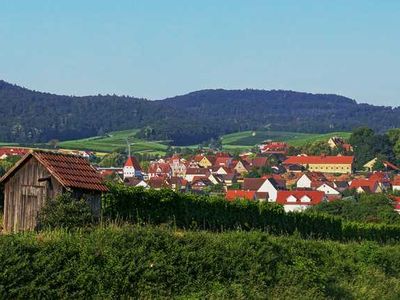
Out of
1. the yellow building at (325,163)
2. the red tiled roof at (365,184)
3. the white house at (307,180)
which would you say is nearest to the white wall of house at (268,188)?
the red tiled roof at (365,184)

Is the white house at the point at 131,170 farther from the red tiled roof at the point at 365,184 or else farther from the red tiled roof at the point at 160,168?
the red tiled roof at the point at 365,184

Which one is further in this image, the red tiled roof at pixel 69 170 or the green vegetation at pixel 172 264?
the red tiled roof at pixel 69 170

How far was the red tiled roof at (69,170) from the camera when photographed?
20219mm

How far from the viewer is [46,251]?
12.8m

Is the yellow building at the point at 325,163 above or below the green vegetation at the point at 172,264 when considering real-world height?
below

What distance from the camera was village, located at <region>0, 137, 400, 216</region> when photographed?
127 metres

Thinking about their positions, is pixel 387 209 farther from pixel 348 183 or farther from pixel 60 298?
pixel 348 183

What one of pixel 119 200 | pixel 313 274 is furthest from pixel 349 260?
pixel 119 200

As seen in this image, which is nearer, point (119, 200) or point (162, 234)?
point (162, 234)

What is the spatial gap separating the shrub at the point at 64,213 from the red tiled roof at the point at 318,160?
163 metres

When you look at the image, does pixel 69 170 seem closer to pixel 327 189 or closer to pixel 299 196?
pixel 299 196

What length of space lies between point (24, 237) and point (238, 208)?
1987 cm

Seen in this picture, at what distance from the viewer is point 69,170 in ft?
68.1

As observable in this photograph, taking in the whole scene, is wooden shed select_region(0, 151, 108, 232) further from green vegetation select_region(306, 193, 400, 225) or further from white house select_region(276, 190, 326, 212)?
white house select_region(276, 190, 326, 212)
